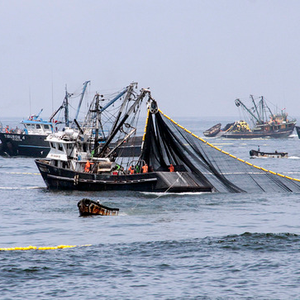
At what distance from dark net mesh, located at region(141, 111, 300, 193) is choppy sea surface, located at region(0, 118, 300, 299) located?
1144 mm

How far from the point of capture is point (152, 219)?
3741 centimetres

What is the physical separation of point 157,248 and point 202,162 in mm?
17154

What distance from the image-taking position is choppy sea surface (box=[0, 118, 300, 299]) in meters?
23.0

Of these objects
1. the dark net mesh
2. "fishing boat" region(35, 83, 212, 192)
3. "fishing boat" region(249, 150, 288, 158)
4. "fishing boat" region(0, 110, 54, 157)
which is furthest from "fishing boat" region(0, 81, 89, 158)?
the dark net mesh

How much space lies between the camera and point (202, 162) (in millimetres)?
45188

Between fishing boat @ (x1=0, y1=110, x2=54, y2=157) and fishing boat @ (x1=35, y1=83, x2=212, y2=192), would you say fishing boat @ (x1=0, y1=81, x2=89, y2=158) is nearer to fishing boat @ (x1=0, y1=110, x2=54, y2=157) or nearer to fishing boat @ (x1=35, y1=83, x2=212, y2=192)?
fishing boat @ (x1=0, y1=110, x2=54, y2=157)

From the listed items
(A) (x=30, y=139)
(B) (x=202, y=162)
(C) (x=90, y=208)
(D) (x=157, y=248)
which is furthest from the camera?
(A) (x=30, y=139)

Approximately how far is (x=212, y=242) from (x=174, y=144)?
17.1 metres

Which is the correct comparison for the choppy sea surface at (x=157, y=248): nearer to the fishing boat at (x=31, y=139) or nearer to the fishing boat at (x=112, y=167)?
the fishing boat at (x=112, y=167)

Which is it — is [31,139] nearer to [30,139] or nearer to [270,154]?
[30,139]

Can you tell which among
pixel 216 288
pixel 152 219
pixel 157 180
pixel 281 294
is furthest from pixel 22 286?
pixel 157 180

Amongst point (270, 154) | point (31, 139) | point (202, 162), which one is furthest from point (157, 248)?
point (270, 154)

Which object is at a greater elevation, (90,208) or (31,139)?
(31,139)

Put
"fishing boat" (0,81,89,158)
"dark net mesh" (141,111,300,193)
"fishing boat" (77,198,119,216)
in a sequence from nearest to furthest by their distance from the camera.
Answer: "fishing boat" (77,198,119,216)
"dark net mesh" (141,111,300,193)
"fishing boat" (0,81,89,158)
